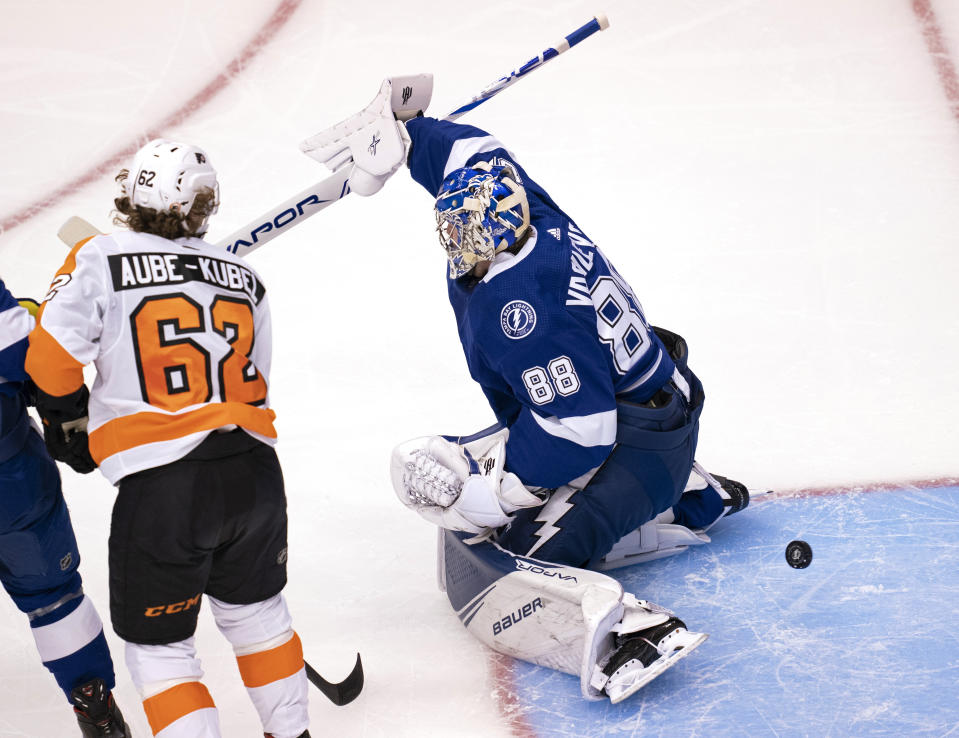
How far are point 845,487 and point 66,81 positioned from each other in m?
4.33

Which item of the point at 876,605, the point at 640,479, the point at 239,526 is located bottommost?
the point at 876,605

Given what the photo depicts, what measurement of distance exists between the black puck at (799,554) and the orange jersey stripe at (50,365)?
1.84 metres

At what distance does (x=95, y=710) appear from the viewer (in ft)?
7.32

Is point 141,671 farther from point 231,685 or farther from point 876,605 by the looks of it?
point 876,605

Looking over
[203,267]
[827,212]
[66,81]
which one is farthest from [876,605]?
[66,81]

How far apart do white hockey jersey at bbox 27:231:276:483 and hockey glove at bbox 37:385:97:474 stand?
49 mm

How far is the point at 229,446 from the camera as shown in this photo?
2.02 metres

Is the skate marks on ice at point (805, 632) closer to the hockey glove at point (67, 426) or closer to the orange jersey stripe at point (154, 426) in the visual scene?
the orange jersey stripe at point (154, 426)

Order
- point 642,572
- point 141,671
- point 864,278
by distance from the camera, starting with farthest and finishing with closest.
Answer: point 864,278
point 642,572
point 141,671

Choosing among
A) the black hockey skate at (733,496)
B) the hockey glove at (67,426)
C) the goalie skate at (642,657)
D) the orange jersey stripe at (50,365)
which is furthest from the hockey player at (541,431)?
the orange jersey stripe at (50,365)

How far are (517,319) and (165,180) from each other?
2.67 feet

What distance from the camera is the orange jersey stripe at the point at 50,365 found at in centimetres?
191

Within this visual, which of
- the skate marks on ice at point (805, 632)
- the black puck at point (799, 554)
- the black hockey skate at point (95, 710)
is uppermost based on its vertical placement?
the black hockey skate at point (95, 710)

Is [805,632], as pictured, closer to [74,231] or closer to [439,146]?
[439,146]
